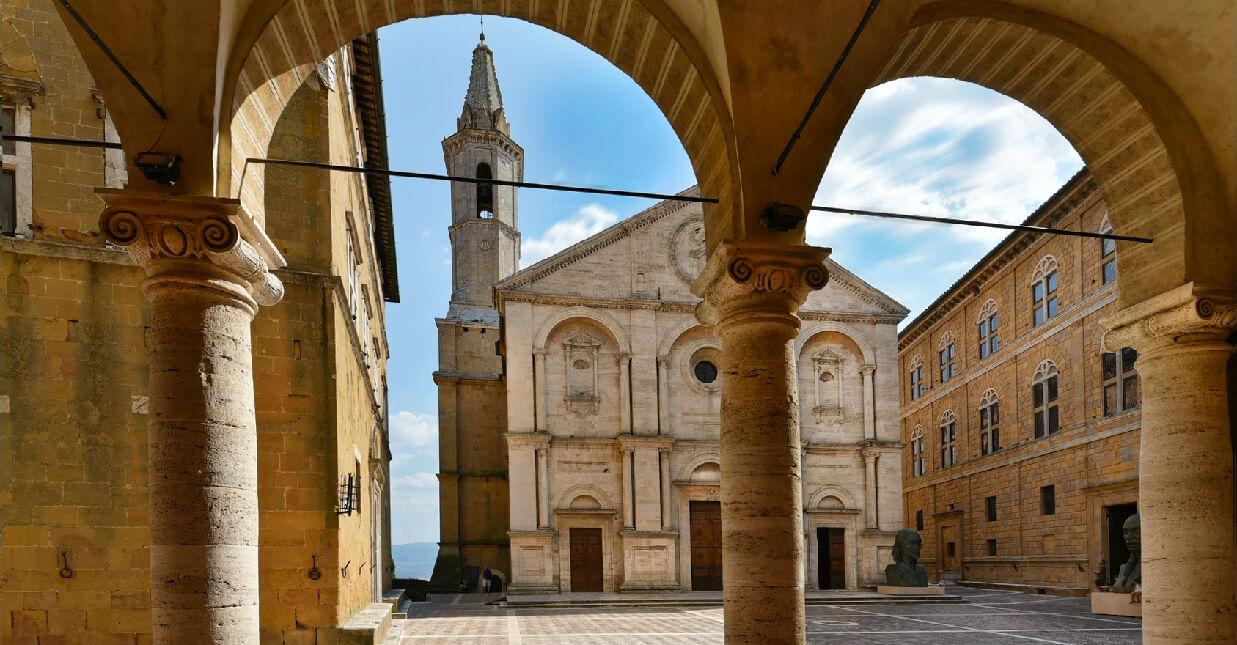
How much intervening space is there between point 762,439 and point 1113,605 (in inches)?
768

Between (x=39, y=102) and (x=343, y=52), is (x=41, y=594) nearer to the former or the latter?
(x=39, y=102)

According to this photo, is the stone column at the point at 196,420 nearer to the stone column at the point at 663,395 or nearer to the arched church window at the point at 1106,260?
the stone column at the point at 663,395

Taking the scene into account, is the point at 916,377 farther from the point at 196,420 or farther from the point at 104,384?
the point at 196,420

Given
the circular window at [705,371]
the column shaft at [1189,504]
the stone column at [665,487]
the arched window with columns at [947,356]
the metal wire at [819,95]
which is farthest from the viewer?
the arched window with columns at [947,356]

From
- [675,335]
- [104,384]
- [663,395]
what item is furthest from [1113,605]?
[104,384]

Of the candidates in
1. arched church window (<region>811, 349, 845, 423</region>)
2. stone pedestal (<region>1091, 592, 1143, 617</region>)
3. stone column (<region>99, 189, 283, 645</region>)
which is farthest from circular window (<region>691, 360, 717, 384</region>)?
stone column (<region>99, 189, 283, 645</region>)

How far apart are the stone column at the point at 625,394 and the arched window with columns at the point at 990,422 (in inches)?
580

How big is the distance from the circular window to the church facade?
0.17 ft

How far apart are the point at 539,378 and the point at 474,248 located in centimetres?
1320

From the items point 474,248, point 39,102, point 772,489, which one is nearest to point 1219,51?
point 772,489

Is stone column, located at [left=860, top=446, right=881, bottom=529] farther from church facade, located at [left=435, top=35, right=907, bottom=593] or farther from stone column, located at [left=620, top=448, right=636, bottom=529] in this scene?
stone column, located at [left=620, top=448, right=636, bottom=529]

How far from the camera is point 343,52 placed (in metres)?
14.6

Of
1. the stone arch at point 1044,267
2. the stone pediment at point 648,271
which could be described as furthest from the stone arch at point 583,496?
the stone arch at point 1044,267

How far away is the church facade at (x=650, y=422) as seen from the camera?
93.0 feet
